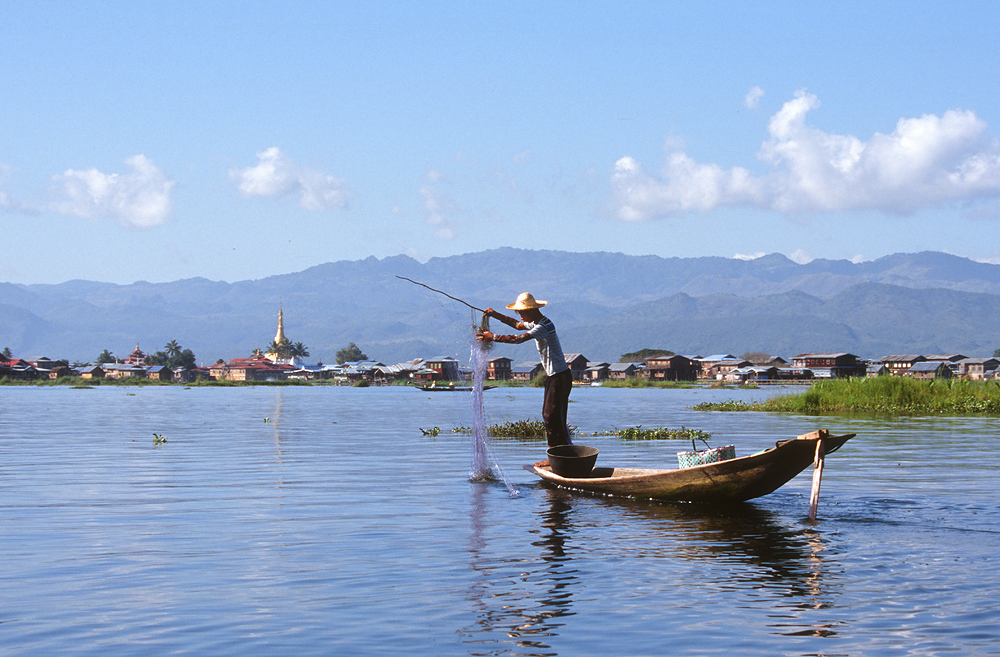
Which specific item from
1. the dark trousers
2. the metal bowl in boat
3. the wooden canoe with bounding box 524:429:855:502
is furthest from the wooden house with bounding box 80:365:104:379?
the wooden canoe with bounding box 524:429:855:502

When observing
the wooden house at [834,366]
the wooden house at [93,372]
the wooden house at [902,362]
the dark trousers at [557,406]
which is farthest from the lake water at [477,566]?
the wooden house at [93,372]

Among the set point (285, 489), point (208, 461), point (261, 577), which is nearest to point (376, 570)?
point (261, 577)

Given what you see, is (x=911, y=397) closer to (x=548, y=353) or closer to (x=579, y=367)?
(x=548, y=353)

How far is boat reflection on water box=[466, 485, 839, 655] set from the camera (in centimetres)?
871

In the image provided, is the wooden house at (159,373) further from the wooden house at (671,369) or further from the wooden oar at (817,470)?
the wooden oar at (817,470)

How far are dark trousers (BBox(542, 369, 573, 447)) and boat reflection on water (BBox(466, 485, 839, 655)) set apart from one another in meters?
2.46

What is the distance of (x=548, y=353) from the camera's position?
56.3 ft

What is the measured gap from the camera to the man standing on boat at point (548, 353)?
658 inches

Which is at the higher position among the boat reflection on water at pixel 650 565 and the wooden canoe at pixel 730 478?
the wooden canoe at pixel 730 478

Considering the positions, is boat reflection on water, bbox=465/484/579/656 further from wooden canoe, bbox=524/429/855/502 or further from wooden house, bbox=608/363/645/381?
wooden house, bbox=608/363/645/381

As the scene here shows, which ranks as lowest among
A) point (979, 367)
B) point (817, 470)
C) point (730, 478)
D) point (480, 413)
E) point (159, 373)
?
point (730, 478)

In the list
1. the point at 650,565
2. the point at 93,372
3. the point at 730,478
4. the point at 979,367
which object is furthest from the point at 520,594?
the point at 93,372

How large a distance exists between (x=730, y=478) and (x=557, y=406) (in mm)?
3929

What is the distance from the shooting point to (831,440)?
13.2 m
